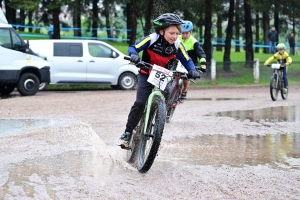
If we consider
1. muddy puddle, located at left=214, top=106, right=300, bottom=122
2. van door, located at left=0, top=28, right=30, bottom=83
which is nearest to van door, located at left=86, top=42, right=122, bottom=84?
van door, located at left=0, top=28, right=30, bottom=83

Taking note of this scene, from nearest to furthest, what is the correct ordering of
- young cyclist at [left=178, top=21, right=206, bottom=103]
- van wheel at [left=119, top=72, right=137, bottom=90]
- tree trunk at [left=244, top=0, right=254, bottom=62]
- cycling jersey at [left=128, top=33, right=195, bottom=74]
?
1. cycling jersey at [left=128, top=33, right=195, bottom=74]
2. young cyclist at [left=178, top=21, right=206, bottom=103]
3. van wheel at [left=119, top=72, right=137, bottom=90]
4. tree trunk at [left=244, top=0, right=254, bottom=62]

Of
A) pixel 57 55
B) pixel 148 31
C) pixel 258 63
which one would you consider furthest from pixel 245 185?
pixel 258 63

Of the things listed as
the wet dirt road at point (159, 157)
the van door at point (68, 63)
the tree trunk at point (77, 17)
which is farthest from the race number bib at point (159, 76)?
the tree trunk at point (77, 17)

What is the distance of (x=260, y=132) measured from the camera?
1159cm

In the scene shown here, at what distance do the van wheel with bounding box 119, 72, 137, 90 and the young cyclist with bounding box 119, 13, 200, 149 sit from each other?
16.2 metres

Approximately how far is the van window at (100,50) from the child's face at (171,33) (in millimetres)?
16573

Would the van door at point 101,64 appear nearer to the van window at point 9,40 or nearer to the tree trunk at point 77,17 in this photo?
the van window at point 9,40

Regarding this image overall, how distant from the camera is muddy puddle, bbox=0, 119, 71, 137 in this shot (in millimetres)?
11171

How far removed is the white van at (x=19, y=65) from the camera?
20.6 meters

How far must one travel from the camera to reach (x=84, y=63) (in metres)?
23.9

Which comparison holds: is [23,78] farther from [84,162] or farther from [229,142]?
[84,162]

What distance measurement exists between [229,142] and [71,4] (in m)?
23.7

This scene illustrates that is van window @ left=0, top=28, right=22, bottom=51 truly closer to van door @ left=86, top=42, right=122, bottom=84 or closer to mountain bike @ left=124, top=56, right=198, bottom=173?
van door @ left=86, top=42, right=122, bottom=84

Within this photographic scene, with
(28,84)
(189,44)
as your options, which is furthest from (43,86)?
(189,44)
